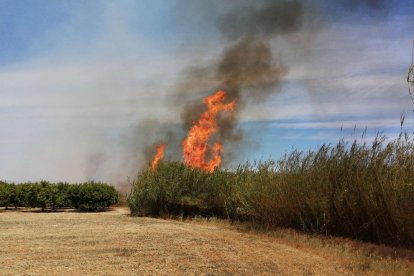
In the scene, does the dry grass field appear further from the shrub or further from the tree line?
the tree line

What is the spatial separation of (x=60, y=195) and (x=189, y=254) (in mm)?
20870

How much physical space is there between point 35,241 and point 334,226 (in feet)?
22.6

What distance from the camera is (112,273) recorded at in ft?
22.7

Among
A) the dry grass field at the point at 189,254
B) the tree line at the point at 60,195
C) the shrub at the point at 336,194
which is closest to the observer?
the dry grass field at the point at 189,254

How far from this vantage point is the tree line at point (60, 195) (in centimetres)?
2673

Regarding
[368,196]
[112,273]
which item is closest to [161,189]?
[368,196]

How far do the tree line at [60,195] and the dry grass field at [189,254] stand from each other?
15.5m

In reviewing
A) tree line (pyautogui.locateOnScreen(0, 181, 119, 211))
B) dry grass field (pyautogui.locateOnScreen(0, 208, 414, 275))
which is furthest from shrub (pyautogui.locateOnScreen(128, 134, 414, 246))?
tree line (pyautogui.locateOnScreen(0, 181, 119, 211))

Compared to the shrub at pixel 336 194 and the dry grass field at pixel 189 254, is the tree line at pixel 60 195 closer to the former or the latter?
the shrub at pixel 336 194

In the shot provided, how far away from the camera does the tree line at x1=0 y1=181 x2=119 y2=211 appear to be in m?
26.7

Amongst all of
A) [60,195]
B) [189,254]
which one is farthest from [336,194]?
[60,195]

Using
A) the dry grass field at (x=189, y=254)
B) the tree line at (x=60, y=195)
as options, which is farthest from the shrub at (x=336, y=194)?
the tree line at (x=60, y=195)

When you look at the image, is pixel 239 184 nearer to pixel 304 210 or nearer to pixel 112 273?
pixel 304 210

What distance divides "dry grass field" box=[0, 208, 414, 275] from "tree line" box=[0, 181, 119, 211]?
50.9 ft
